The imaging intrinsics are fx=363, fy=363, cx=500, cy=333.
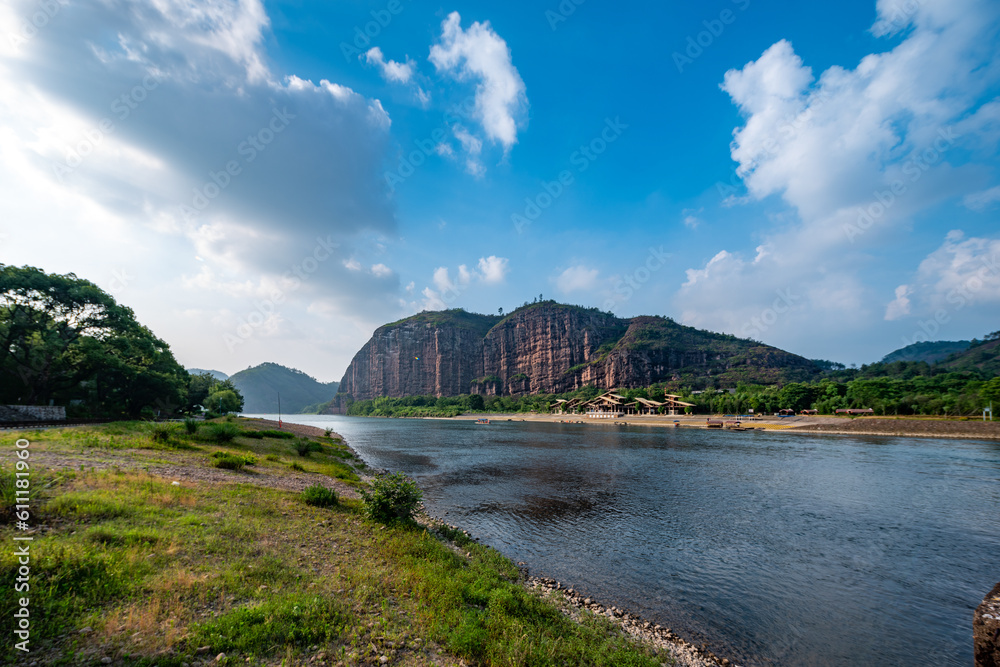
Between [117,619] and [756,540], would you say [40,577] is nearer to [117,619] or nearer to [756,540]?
[117,619]

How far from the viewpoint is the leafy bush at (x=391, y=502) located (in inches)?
466

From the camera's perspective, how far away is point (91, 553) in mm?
6234

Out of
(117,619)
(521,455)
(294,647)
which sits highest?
(117,619)

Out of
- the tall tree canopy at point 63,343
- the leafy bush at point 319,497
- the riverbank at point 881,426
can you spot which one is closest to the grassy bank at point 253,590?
the leafy bush at point 319,497

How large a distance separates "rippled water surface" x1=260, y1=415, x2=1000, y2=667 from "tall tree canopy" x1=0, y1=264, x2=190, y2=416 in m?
29.8

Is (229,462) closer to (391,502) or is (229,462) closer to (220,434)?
(391,502)

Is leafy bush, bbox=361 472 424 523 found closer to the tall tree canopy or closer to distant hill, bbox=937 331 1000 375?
the tall tree canopy

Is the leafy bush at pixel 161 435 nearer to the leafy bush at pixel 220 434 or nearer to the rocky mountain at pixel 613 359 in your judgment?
the leafy bush at pixel 220 434

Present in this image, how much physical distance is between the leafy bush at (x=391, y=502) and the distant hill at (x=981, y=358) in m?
150

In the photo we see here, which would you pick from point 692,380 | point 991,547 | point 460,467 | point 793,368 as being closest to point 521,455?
point 460,467

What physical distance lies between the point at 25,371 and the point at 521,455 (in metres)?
40.0

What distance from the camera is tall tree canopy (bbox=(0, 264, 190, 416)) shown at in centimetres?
2711

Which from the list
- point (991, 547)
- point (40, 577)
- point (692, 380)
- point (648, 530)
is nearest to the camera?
point (40, 577)

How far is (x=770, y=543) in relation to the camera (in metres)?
13.1
